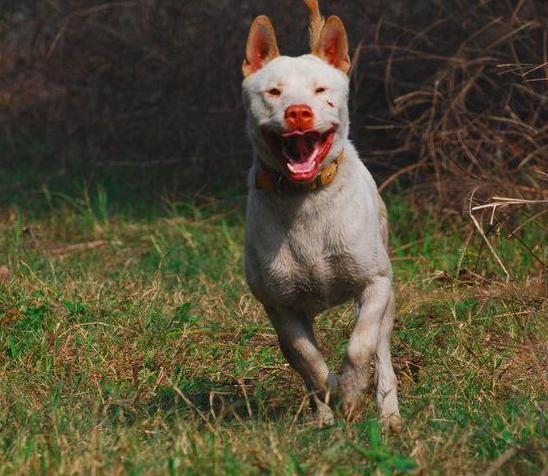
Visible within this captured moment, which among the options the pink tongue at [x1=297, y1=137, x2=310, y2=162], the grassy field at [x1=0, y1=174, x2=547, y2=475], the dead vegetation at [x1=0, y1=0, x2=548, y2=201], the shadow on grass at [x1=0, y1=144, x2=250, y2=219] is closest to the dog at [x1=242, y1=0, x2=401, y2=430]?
the pink tongue at [x1=297, y1=137, x2=310, y2=162]

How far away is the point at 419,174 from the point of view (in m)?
8.84

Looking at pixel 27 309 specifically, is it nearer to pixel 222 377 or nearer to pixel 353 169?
pixel 222 377

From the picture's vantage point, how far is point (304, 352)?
182 inches

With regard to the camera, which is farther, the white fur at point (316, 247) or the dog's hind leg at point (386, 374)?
the dog's hind leg at point (386, 374)

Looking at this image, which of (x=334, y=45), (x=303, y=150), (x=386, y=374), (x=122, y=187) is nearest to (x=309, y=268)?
(x=303, y=150)

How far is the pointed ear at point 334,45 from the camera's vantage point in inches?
188

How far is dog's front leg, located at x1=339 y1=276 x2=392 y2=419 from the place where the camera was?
4469 millimetres

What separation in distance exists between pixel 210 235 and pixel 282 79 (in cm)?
404

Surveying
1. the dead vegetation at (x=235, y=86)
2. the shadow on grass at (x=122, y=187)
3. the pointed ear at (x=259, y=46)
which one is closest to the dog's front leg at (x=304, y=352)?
the pointed ear at (x=259, y=46)

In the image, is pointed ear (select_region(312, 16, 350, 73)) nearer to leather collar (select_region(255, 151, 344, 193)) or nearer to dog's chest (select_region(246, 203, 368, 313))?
leather collar (select_region(255, 151, 344, 193))

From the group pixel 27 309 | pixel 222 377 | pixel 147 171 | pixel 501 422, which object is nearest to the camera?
pixel 501 422

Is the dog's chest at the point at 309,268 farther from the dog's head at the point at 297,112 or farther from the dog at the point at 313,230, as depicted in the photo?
the dog's head at the point at 297,112

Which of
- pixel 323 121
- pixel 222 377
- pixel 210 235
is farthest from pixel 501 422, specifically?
pixel 210 235

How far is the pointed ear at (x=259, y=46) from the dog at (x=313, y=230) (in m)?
0.03
